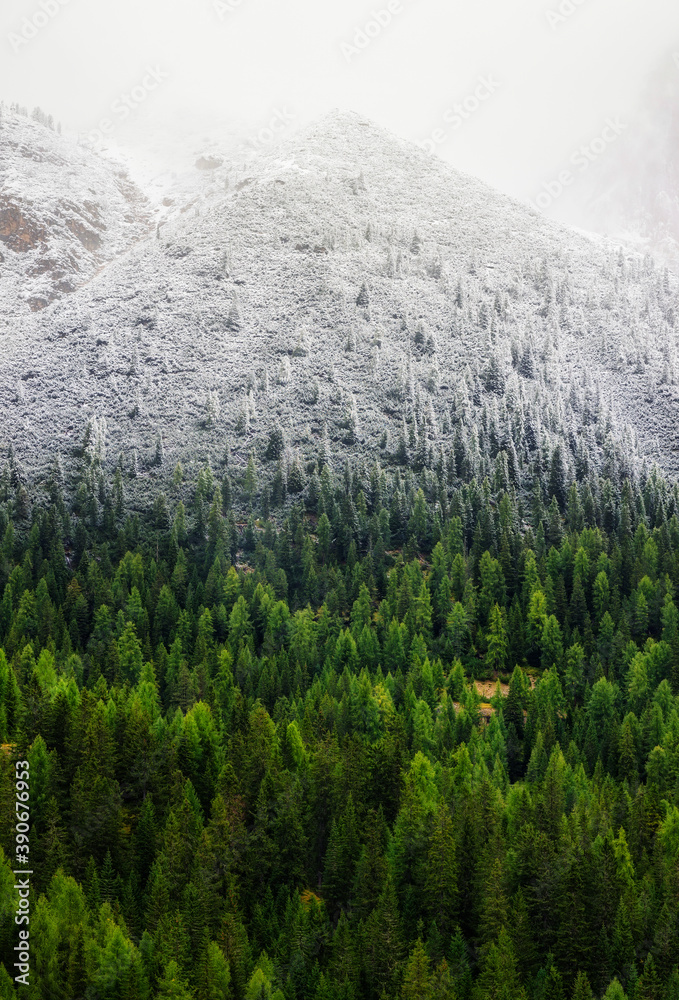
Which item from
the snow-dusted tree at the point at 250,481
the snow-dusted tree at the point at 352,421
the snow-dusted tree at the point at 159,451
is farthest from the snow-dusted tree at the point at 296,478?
the snow-dusted tree at the point at 159,451

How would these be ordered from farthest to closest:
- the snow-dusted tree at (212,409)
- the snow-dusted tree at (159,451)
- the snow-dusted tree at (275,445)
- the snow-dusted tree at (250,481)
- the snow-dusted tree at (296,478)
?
the snow-dusted tree at (212,409) → the snow-dusted tree at (275,445) → the snow-dusted tree at (159,451) → the snow-dusted tree at (296,478) → the snow-dusted tree at (250,481)

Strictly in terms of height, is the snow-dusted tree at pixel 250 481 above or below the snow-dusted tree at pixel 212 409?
below

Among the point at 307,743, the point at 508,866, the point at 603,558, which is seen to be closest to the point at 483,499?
the point at 603,558

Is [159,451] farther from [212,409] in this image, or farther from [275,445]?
[275,445]

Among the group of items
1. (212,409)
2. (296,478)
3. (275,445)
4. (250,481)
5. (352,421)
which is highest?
(212,409)

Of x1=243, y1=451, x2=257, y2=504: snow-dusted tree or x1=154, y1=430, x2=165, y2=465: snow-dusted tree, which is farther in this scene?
x1=154, y1=430, x2=165, y2=465: snow-dusted tree

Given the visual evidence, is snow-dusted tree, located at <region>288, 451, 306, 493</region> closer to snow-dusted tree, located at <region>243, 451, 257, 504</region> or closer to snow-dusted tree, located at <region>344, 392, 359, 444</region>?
snow-dusted tree, located at <region>243, 451, 257, 504</region>

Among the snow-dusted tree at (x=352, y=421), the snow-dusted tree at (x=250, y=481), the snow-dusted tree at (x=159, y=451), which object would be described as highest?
the snow-dusted tree at (x=352, y=421)

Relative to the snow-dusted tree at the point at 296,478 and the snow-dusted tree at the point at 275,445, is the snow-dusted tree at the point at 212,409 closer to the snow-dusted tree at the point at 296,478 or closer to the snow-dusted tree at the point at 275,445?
the snow-dusted tree at the point at 275,445

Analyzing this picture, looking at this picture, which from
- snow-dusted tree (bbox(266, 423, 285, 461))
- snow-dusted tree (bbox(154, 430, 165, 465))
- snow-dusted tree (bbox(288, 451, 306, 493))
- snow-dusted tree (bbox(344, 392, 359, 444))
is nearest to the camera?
snow-dusted tree (bbox(288, 451, 306, 493))

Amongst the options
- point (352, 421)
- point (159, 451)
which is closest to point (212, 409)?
point (159, 451)

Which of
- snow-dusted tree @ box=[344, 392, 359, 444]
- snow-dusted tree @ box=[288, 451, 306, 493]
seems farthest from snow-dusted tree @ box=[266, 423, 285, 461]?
snow-dusted tree @ box=[344, 392, 359, 444]
